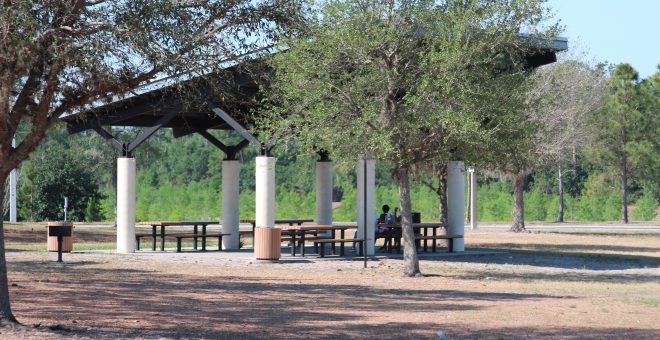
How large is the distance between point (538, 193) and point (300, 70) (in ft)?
140

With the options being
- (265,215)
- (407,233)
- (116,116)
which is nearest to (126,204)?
(116,116)

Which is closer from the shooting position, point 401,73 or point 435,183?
point 401,73

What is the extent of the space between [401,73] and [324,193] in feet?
38.2

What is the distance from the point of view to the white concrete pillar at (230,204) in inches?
1151

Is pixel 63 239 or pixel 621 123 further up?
pixel 621 123

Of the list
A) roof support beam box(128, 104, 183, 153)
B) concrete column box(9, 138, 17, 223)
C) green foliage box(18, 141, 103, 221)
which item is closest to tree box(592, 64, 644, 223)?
green foliage box(18, 141, 103, 221)

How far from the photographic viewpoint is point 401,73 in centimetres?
2050

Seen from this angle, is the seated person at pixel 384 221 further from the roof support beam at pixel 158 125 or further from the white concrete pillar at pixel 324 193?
the roof support beam at pixel 158 125

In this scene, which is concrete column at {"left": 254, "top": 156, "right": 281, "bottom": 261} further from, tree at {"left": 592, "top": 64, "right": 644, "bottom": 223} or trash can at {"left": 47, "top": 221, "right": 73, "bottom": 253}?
tree at {"left": 592, "top": 64, "right": 644, "bottom": 223}

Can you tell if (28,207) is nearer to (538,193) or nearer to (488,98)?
(538,193)

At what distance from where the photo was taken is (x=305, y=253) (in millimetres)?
27344

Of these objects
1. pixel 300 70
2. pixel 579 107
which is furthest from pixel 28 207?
pixel 300 70

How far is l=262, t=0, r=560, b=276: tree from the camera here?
19.6m

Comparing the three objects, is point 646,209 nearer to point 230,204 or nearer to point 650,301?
point 230,204
